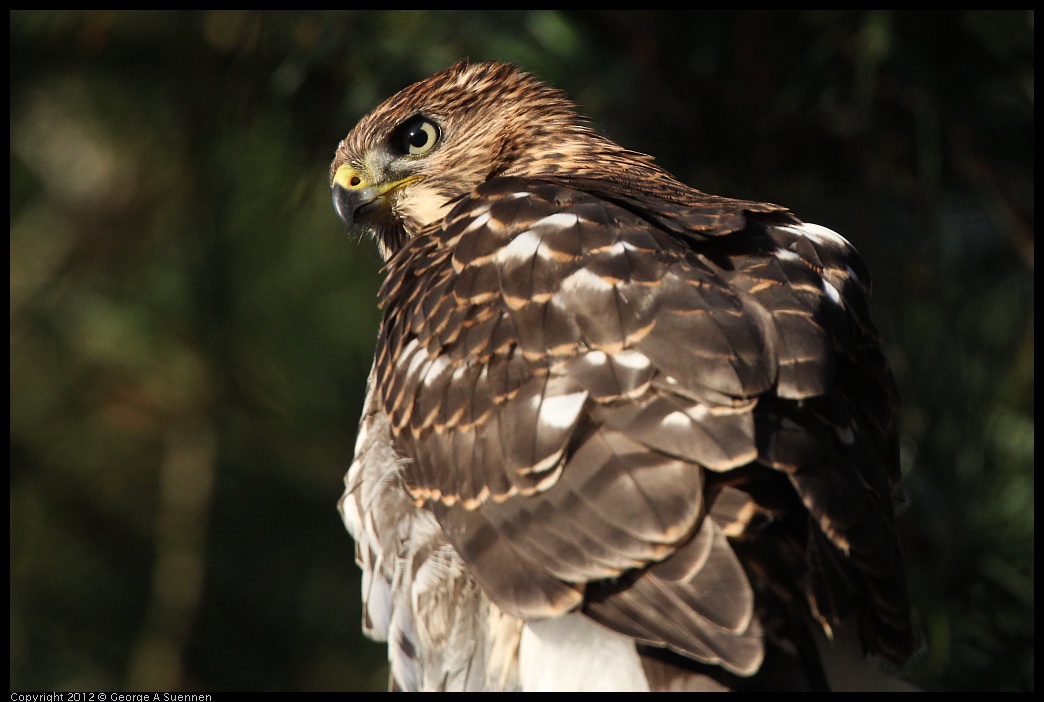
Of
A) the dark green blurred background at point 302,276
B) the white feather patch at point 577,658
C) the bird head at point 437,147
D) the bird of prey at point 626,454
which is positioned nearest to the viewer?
the bird of prey at point 626,454

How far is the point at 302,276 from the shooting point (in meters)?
6.64

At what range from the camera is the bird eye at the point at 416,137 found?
137 inches

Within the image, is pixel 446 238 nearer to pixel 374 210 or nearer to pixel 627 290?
pixel 627 290

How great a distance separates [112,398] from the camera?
7.43 metres

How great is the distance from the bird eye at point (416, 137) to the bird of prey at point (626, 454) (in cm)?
72

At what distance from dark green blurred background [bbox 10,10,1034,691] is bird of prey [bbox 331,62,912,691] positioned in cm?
182

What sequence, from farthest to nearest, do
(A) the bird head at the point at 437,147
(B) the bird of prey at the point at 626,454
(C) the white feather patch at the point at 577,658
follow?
(A) the bird head at the point at 437,147 → (C) the white feather patch at the point at 577,658 → (B) the bird of prey at the point at 626,454

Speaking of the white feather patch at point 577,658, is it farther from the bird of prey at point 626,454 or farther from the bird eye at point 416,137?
the bird eye at point 416,137

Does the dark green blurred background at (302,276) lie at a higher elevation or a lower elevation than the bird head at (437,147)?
lower

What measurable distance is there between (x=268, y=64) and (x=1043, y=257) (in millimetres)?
3274

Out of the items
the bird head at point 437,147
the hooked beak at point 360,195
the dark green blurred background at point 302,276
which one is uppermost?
the bird head at point 437,147

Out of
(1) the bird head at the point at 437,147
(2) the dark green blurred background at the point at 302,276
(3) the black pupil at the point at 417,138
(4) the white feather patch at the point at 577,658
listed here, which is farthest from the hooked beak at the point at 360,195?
(4) the white feather patch at the point at 577,658

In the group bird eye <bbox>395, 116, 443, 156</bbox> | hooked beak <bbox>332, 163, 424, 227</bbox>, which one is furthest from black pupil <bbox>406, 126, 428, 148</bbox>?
hooked beak <bbox>332, 163, 424, 227</bbox>

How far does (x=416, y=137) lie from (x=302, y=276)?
3.31 meters
